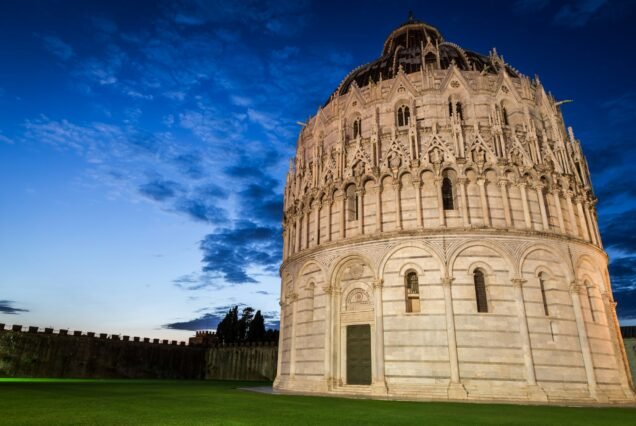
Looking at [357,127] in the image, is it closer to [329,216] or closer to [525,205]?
[329,216]

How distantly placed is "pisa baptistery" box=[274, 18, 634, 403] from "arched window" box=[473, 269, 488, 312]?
5 cm

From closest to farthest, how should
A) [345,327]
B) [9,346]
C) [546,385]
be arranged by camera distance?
1. [546,385]
2. [345,327]
3. [9,346]

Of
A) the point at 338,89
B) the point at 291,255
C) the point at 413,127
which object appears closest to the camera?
the point at 413,127

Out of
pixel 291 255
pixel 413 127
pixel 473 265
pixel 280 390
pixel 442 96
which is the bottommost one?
pixel 280 390

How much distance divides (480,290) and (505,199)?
5161mm

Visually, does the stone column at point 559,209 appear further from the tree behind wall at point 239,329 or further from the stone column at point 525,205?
the tree behind wall at point 239,329

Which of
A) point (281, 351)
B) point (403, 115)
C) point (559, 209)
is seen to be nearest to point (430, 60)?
point (403, 115)

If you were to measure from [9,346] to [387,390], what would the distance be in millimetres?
35428

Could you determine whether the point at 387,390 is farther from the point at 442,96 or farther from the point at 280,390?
the point at 442,96

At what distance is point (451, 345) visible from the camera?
64.0ft

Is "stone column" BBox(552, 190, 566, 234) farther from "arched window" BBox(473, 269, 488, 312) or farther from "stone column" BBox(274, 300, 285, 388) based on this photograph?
"stone column" BBox(274, 300, 285, 388)

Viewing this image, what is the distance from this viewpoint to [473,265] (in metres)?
20.9

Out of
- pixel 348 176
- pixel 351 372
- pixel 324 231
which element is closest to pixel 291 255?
pixel 324 231

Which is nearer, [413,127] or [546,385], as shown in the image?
[546,385]
